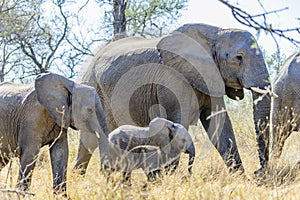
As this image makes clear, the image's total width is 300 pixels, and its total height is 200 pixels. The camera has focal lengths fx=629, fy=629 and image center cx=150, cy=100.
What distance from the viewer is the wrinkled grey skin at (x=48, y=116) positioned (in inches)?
165

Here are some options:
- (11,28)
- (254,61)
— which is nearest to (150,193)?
(254,61)

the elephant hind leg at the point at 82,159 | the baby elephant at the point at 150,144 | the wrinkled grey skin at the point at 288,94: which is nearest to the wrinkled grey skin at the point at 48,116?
the baby elephant at the point at 150,144

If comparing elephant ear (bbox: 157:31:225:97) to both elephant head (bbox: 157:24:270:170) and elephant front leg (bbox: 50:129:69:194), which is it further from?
elephant front leg (bbox: 50:129:69:194)

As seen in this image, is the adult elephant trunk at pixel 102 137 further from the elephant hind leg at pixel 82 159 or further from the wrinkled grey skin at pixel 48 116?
the elephant hind leg at pixel 82 159

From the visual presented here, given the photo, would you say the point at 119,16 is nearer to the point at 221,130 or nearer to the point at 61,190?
the point at 221,130

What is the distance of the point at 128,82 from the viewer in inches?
218

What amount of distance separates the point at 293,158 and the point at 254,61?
4.68 feet

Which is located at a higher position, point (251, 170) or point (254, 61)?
point (254, 61)

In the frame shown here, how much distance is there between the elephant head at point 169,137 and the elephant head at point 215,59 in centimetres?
55

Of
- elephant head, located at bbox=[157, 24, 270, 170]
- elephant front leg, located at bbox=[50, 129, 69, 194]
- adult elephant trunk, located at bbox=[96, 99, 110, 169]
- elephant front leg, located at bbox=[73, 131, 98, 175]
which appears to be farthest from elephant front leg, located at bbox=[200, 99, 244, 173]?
elephant front leg, located at bbox=[50, 129, 69, 194]

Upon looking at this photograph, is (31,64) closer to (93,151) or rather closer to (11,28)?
(11,28)

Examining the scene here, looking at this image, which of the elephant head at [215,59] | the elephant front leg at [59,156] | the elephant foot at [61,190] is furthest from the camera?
the elephant head at [215,59]

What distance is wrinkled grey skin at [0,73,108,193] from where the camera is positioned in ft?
13.8

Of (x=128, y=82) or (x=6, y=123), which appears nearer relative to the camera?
(x=6, y=123)
